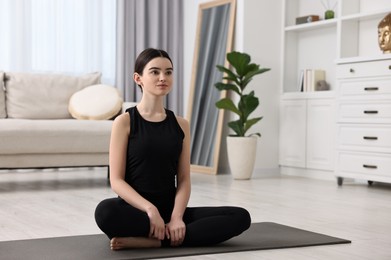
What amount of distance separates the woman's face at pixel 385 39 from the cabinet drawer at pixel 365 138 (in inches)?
23.2

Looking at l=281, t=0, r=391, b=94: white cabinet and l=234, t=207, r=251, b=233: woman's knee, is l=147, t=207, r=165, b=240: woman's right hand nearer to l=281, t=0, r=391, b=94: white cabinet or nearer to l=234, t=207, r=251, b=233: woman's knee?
l=234, t=207, r=251, b=233: woman's knee

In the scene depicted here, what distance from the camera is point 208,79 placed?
21.4 feet

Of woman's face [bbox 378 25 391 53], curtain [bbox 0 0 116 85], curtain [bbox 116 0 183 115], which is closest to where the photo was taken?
woman's face [bbox 378 25 391 53]

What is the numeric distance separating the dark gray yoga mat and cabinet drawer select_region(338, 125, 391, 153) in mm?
2032

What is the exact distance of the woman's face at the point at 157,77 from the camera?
2621 millimetres

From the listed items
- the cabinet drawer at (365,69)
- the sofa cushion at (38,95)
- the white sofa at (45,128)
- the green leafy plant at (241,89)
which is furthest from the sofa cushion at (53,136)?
the cabinet drawer at (365,69)

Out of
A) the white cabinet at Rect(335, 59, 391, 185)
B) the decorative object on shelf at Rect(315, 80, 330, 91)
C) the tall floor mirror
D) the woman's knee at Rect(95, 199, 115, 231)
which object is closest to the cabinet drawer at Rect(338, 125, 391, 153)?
the white cabinet at Rect(335, 59, 391, 185)

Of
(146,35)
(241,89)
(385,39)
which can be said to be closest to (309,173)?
(241,89)

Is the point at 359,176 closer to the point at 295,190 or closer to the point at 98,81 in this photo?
the point at 295,190

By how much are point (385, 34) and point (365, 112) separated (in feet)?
1.94

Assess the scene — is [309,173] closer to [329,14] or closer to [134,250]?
[329,14]

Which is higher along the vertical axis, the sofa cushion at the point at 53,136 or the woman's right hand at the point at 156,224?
the sofa cushion at the point at 53,136

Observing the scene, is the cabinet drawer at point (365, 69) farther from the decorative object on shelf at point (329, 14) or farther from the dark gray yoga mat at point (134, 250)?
the dark gray yoga mat at point (134, 250)

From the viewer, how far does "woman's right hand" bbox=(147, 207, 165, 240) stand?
2.50m
